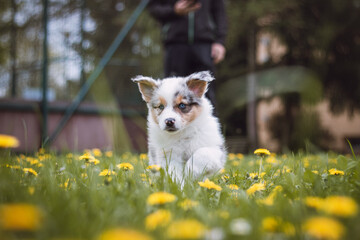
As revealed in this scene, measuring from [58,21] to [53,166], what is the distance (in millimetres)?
5882

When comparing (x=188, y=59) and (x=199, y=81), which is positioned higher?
(x=188, y=59)

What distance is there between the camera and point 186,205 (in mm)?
1577

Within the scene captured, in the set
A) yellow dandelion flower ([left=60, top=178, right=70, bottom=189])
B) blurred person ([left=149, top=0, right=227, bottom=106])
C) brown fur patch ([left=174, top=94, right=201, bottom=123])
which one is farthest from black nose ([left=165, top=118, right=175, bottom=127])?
blurred person ([left=149, top=0, right=227, bottom=106])

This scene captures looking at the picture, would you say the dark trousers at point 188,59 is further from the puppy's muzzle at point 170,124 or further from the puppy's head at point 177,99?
the puppy's muzzle at point 170,124

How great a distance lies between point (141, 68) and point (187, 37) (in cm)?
403

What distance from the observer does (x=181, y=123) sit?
9.75 feet

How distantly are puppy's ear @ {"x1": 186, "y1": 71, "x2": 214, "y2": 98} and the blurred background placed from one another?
9.71 ft

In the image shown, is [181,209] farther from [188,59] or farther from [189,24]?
[189,24]

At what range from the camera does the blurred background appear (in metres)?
6.99

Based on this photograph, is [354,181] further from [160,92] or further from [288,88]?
[288,88]

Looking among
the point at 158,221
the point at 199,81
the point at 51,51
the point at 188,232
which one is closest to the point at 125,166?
the point at 158,221

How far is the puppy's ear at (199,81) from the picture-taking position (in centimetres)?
317

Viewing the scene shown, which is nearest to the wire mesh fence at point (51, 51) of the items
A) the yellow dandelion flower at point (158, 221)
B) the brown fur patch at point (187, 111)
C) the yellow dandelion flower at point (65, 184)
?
the brown fur patch at point (187, 111)

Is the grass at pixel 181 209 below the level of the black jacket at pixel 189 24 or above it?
below
